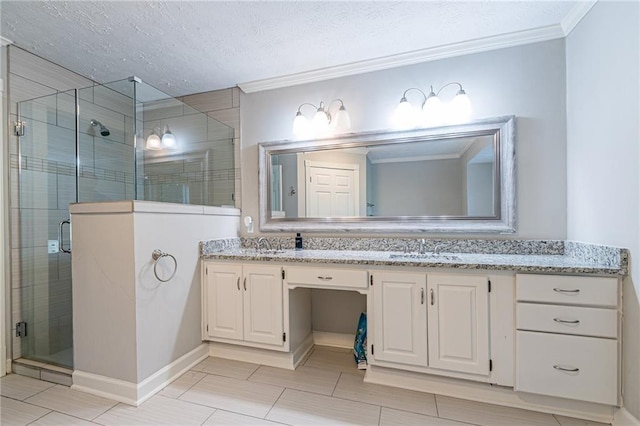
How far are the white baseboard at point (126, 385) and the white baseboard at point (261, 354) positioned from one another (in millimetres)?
329

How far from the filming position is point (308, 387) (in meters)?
1.78

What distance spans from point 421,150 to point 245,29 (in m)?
1.55

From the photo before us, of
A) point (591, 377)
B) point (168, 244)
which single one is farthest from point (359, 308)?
point (168, 244)

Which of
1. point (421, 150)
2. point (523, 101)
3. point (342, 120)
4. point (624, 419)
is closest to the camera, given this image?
point (624, 419)

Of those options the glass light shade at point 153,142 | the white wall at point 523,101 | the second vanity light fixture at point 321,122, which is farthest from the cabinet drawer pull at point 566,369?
the glass light shade at point 153,142

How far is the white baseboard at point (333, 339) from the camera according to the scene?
2357 mm

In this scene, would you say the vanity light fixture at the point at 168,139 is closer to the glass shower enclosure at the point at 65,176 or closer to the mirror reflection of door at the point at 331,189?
the glass shower enclosure at the point at 65,176

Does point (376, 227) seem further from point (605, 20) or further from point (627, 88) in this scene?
point (605, 20)

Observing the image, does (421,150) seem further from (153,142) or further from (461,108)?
(153,142)

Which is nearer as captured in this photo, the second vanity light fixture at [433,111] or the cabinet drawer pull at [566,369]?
the cabinet drawer pull at [566,369]

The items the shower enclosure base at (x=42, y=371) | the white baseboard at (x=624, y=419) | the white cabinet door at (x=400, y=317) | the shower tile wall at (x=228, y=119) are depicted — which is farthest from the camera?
Answer: the shower tile wall at (x=228, y=119)

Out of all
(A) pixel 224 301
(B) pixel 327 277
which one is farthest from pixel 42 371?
(B) pixel 327 277

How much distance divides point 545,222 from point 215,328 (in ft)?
8.33

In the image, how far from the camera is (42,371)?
1.88 m
